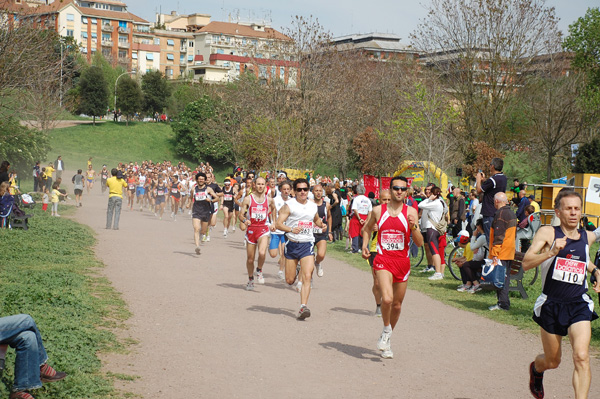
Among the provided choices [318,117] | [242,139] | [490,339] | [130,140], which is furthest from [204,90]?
[490,339]

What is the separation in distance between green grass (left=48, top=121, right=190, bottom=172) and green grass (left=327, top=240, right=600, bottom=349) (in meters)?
55.0

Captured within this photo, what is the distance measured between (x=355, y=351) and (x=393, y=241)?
1.37 metres

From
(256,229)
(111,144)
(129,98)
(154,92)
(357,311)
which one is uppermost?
(154,92)

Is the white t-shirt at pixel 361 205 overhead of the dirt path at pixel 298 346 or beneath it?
overhead

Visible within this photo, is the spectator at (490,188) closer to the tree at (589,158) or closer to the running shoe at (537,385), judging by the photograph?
the running shoe at (537,385)

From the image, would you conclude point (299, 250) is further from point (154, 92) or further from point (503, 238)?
point (154, 92)

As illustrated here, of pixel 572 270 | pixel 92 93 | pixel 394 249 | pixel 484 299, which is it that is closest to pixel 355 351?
pixel 394 249

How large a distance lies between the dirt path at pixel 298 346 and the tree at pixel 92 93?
7035 centimetres

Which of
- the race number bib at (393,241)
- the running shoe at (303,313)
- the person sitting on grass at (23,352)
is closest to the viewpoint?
the person sitting on grass at (23,352)

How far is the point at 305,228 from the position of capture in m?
11.4

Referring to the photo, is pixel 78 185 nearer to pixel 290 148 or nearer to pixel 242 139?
pixel 290 148

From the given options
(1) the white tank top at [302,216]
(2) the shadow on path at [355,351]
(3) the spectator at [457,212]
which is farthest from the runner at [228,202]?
(2) the shadow on path at [355,351]

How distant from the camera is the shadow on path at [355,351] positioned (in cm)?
845

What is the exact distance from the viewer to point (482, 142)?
133 ft
